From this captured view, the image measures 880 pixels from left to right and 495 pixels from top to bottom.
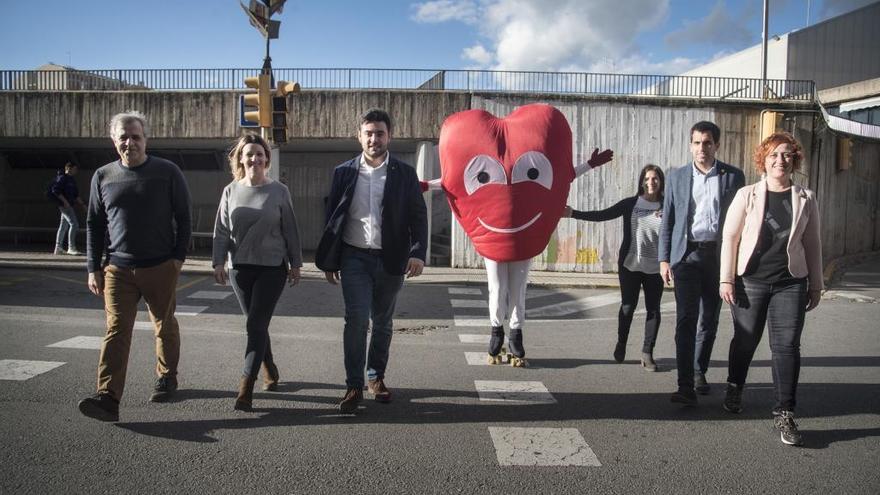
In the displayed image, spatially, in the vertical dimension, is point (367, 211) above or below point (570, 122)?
below

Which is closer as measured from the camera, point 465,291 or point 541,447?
point 541,447

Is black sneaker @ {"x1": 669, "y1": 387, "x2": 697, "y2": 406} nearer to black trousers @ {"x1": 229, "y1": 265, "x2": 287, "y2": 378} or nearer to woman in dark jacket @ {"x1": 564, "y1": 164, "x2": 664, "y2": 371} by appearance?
woman in dark jacket @ {"x1": 564, "y1": 164, "x2": 664, "y2": 371}

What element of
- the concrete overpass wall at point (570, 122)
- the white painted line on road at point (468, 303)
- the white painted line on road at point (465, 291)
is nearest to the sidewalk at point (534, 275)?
the white painted line on road at point (465, 291)

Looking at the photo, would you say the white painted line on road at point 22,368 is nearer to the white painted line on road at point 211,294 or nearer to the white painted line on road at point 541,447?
the white painted line on road at point 541,447

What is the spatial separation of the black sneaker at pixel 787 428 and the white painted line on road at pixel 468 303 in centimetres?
591

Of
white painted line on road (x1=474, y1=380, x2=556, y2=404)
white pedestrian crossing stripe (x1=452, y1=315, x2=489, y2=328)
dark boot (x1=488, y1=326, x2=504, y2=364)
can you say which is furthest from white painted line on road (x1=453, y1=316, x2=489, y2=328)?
white painted line on road (x1=474, y1=380, x2=556, y2=404)

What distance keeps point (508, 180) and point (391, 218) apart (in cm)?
147

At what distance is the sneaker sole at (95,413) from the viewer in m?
3.97

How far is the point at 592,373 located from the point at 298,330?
3556mm

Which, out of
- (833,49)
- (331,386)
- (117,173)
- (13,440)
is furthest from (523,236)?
(833,49)

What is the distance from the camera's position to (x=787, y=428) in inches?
154

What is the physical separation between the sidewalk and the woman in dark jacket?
6.05 m

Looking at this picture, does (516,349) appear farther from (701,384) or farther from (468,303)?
(468,303)

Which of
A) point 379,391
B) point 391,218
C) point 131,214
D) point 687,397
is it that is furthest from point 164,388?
point 687,397
